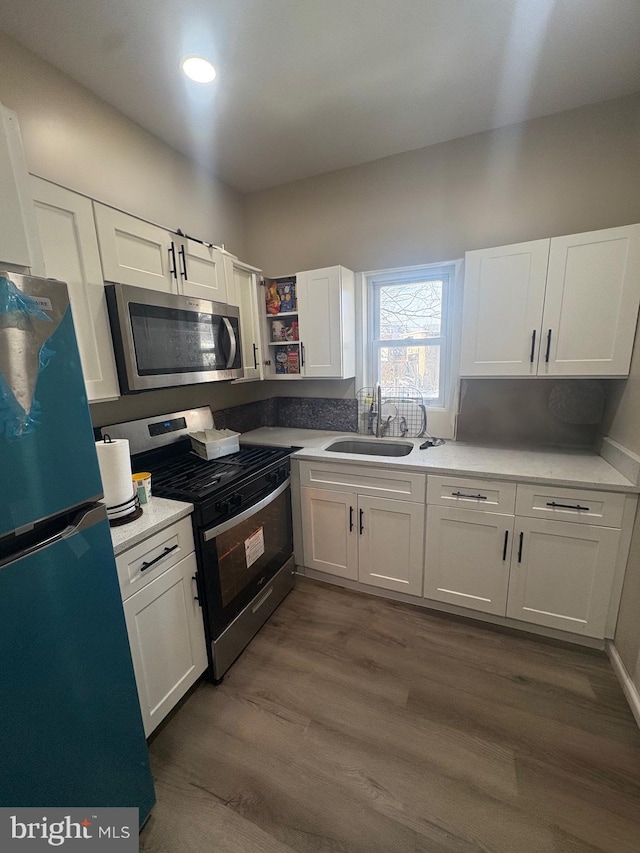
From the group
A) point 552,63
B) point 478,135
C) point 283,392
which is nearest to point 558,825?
point 283,392

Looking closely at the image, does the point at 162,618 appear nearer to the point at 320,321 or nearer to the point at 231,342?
the point at 231,342

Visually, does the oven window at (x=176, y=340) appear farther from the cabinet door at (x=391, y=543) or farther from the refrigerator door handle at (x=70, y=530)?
the cabinet door at (x=391, y=543)

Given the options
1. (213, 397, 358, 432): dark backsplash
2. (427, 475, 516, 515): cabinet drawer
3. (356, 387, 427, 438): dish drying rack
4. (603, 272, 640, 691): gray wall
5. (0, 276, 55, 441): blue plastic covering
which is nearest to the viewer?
(0, 276, 55, 441): blue plastic covering

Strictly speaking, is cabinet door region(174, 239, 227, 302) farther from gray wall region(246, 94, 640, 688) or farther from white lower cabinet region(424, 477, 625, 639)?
white lower cabinet region(424, 477, 625, 639)

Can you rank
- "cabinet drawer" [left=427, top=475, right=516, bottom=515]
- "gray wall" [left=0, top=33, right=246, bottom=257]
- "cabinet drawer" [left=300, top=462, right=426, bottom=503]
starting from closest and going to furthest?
1. "gray wall" [left=0, top=33, right=246, bottom=257]
2. "cabinet drawer" [left=427, top=475, right=516, bottom=515]
3. "cabinet drawer" [left=300, top=462, right=426, bottom=503]

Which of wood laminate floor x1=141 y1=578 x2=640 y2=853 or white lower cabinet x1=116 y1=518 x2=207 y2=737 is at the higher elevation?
white lower cabinet x1=116 y1=518 x2=207 y2=737

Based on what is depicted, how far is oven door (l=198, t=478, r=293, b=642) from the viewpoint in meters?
1.54

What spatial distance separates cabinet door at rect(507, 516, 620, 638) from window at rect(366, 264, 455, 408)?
108 cm

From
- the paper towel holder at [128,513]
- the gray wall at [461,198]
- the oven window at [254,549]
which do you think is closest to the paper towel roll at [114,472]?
the paper towel holder at [128,513]

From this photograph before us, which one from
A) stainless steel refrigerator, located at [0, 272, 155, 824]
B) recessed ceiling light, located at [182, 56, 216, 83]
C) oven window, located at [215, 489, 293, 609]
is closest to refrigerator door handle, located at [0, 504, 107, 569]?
stainless steel refrigerator, located at [0, 272, 155, 824]

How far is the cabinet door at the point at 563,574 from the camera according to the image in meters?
1.66

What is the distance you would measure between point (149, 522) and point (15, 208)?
1.05m

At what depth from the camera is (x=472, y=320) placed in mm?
2012

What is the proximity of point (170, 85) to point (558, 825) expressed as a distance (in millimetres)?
3411
